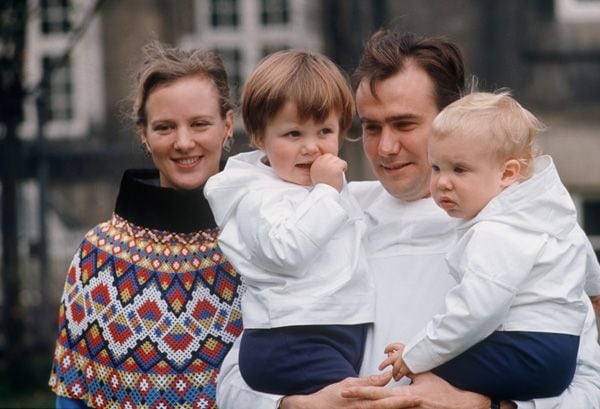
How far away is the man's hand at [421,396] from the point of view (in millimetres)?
2811

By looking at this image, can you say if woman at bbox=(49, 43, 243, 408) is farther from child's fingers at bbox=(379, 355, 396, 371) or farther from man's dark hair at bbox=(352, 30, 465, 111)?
child's fingers at bbox=(379, 355, 396, 371)

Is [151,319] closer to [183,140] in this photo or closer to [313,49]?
[183,140]

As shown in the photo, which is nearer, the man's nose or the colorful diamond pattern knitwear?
the man's nose

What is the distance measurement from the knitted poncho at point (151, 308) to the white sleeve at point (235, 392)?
195 millimetres

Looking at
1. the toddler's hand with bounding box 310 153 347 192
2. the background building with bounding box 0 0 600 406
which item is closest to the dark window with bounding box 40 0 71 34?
the background building with bounding box 0 0 600 406

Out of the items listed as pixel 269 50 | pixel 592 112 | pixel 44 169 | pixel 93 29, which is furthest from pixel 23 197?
pixel 592 112

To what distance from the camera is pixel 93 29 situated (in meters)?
12.2

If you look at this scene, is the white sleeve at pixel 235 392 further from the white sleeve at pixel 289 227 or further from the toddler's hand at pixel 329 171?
the toddler's hand at pixel 329 171

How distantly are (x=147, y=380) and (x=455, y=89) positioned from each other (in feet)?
4.08

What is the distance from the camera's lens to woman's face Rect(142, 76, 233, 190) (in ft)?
11.2

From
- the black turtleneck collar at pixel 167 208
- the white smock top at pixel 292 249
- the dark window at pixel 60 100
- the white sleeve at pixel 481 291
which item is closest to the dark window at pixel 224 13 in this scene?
the dark window at pixel 60 100

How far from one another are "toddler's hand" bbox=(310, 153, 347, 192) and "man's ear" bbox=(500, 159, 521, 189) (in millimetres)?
420

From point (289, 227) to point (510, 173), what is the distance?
56cm

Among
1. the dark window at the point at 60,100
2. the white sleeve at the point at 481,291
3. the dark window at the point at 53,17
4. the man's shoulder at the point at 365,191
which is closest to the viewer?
the white sleeve at the point at 481,291
